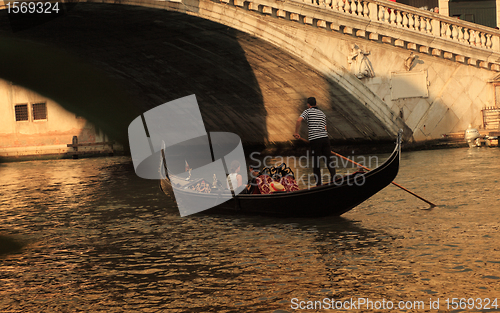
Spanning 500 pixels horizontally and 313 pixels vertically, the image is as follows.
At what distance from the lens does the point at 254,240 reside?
6.51 metres

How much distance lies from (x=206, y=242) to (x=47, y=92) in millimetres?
18497

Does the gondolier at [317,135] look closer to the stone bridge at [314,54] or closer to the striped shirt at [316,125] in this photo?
the striped shirt at [316,125]

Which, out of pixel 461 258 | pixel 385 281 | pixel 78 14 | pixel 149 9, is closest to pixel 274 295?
pixel 385 281

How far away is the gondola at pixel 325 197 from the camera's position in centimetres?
707

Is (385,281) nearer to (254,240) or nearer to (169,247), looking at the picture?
(254,240)

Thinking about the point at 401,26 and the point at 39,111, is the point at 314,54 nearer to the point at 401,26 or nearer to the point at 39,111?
the point at 401,26

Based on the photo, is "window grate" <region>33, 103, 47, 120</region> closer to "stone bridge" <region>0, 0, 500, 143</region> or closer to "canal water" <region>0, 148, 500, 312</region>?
"stone bridge" <region>0, 0, 500, 143</region>

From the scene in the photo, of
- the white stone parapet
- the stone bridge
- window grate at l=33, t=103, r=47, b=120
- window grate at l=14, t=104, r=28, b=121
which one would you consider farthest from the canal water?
window grate at l=14, t=104, r=28, b=121

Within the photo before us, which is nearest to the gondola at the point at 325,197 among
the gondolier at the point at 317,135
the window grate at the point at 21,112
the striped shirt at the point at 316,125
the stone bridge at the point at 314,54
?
the gondolier at the point at 317,135

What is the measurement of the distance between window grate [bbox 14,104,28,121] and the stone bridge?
229 inches

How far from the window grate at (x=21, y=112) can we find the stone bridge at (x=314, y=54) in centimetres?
581

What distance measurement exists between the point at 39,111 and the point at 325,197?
18385 millimetres

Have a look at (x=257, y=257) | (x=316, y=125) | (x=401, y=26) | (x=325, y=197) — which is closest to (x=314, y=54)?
(x=401, y=26)

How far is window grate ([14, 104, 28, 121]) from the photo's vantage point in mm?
22984
